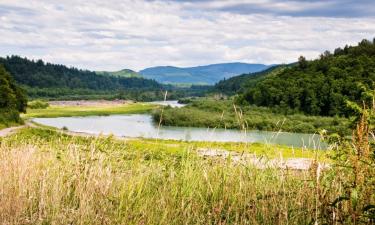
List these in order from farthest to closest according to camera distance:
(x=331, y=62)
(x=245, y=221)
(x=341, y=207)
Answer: (x=331, y=62)
(x=245, y=221)
(x=341, y=207)

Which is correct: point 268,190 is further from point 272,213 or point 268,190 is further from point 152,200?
point 152,200

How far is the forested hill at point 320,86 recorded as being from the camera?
77250 millimetres

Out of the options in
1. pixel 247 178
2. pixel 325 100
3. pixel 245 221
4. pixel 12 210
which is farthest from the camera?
pixel 325 100

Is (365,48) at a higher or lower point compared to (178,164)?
higher

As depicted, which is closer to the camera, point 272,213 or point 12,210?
point 272,213

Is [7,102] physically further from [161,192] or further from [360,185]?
[360,185]

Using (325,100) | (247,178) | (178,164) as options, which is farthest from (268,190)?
(325,100)

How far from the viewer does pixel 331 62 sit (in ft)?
298

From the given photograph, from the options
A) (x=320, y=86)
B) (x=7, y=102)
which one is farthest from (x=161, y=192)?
(x=320, y=86)

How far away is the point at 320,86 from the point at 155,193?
7714 centimetres

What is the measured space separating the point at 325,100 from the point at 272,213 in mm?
76498

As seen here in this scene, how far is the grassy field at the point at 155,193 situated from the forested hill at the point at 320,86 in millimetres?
67485

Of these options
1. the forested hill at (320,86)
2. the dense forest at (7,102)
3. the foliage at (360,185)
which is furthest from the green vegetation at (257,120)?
the foliage at (360,185)

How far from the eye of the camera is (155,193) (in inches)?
255
